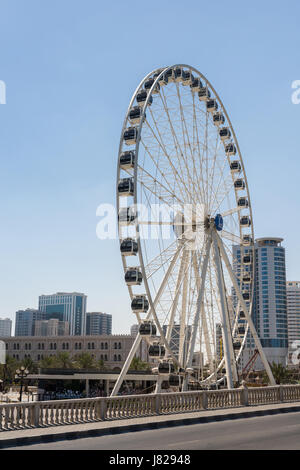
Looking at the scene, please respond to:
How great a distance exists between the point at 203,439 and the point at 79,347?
134010 millimetres

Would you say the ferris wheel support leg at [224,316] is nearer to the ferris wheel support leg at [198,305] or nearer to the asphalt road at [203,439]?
the ferris wheel support leg at [198,305]

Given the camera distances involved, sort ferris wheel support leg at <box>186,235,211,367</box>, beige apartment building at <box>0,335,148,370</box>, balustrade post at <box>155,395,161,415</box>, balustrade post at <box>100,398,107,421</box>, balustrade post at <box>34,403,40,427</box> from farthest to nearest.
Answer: beige apartment building at <box>0,335,148,370</box>
ferris wheel support leg at <box>186,235,211,367</box>
balustrade post at <box>155,395,161,415</box>
balustrade post at <box>100,398,107,421</box>
balustrade post at <box>34,403,40,427</box>

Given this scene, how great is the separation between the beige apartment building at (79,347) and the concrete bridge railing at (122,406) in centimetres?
11204

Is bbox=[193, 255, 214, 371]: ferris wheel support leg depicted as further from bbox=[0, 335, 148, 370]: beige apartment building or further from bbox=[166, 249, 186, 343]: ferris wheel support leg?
bbox=[0, 335, 148, 370]: beige apartment building

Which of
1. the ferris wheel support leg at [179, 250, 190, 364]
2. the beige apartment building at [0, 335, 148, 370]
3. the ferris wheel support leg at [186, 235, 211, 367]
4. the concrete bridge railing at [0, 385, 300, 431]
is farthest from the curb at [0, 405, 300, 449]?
the beige apartment building at [0, 335, 148, 370]

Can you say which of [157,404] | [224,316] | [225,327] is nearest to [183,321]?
[224,316]

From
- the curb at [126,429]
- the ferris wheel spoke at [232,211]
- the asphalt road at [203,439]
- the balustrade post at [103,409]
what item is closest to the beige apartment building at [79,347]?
the ferris wheel spoke at [232,211]

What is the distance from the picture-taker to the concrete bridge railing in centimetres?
1936

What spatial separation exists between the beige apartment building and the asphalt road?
119948 mm

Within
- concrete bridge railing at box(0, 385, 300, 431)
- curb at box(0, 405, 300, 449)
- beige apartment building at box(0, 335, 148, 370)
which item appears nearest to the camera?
curb at box(0, 405, 300, 449)

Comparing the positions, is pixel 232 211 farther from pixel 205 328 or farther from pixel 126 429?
pixel 126 429
